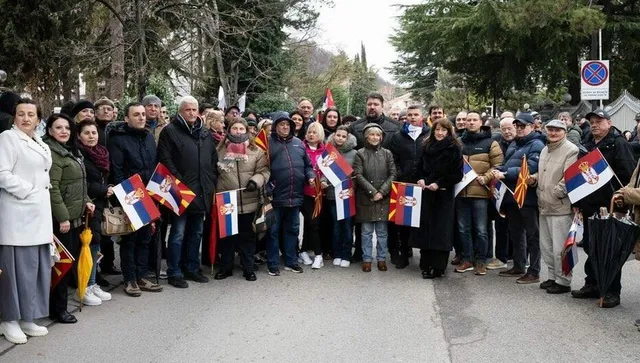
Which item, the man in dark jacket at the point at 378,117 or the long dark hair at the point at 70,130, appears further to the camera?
the man in dark jacket at the point at 378,117

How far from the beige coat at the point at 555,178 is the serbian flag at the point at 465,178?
87cm

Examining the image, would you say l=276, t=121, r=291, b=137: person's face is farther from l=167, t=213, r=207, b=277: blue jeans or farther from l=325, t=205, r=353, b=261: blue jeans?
l=167, t=213, r=207, b=277: blue jeans

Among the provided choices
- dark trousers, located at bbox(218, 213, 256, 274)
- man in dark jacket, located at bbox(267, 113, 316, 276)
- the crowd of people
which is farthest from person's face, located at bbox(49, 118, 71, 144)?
man in dark jacket, located at bbox(267, 113, 316, 276)

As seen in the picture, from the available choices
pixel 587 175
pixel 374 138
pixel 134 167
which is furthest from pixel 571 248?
pixel 134 167

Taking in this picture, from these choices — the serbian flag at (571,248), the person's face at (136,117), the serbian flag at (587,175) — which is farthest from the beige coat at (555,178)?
the person's face at (136,117)

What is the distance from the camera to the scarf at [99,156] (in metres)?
6.52

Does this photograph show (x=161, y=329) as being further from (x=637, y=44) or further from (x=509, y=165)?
(x=637, y=44)

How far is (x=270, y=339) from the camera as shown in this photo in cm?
562

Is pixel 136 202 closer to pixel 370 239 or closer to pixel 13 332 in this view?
pixel 13 332

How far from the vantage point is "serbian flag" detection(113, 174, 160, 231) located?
6836 millimetres

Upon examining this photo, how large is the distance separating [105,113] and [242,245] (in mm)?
2259

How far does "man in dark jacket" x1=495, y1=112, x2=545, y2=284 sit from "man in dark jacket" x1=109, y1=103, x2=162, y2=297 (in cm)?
422

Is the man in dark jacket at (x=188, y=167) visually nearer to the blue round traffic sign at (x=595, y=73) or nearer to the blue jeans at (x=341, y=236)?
the blue jeans at (x=341, y=236)

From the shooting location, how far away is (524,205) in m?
7.88
